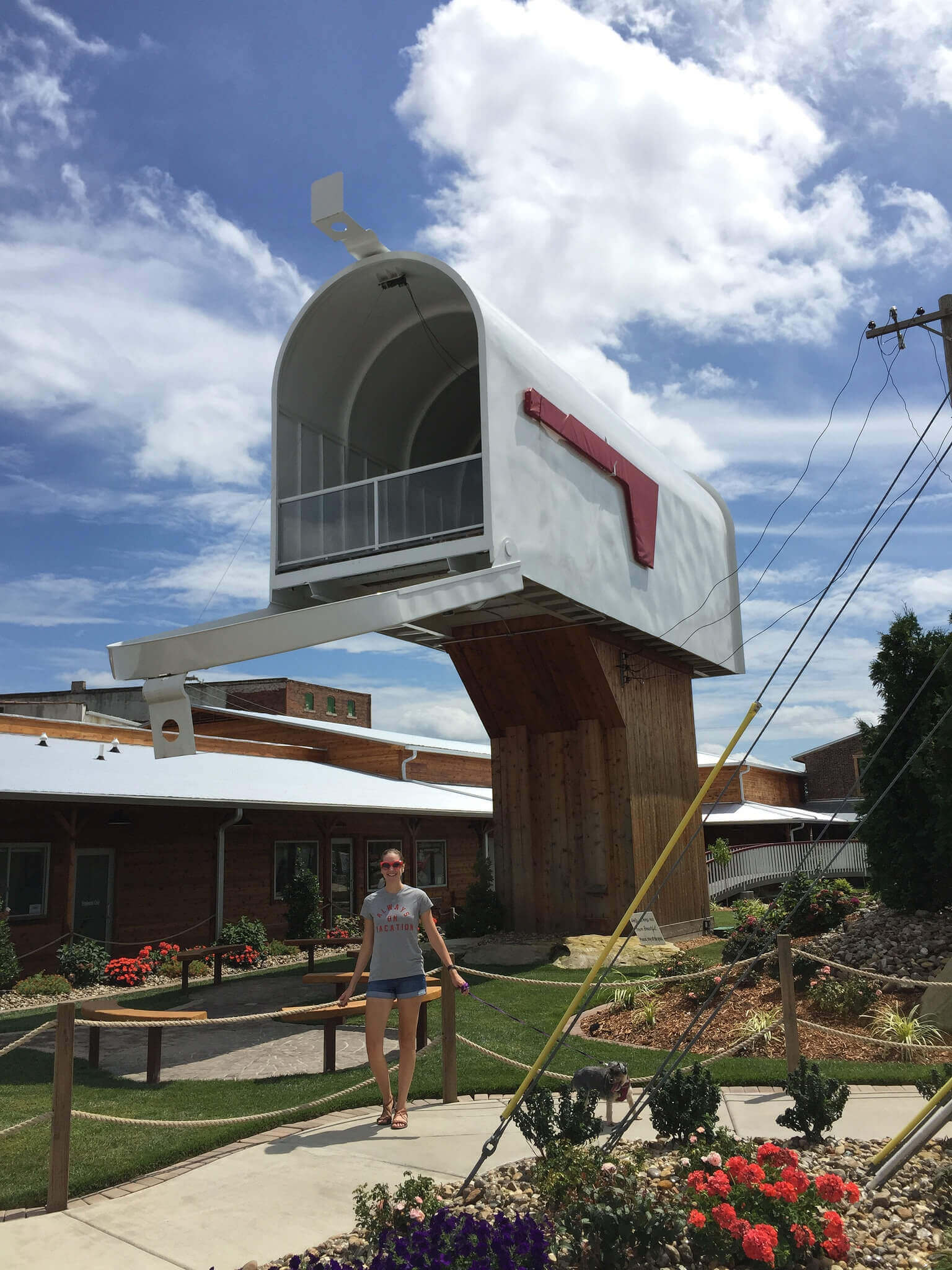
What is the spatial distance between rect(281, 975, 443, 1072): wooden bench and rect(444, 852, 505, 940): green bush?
24.8 ft

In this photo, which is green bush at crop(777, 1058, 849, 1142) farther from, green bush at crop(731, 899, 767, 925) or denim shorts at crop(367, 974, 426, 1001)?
green bush at crop(731, 899, 767, 925)

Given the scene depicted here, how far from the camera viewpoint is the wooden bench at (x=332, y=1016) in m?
7.44

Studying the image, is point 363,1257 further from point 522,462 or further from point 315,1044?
point 522,462

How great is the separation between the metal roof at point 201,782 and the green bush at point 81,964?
2.54 metres

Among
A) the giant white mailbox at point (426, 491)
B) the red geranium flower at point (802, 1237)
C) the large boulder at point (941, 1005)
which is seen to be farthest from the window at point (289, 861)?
the red geranium flower at point (802, 1237)

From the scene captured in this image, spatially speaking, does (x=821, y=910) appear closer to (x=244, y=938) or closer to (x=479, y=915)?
(x=479, y=915)

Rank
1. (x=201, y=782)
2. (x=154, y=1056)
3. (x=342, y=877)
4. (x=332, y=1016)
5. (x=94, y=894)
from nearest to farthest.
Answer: (x=332, y=1016)
(x=154, y=1056)
(x=94, y=894)
(x=201, y=782)
(x=342, y=877)

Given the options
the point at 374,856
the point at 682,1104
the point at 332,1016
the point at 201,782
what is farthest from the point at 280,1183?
the point at 374,856

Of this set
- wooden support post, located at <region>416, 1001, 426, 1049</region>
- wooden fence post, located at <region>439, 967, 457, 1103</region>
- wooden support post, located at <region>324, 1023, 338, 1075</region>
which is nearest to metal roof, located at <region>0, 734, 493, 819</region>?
wooden support post, located at <region>324, 1023, 338, 1075</region>

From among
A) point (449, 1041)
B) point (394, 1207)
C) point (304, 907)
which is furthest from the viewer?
point (304, 907)

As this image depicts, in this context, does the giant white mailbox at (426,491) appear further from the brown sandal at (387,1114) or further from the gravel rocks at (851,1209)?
the gravel rocks at (851,1209)

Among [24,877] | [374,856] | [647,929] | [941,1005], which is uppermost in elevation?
[24,877]

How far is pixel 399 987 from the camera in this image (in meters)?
6.72

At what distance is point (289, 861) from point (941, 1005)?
→ 15.2 metres
